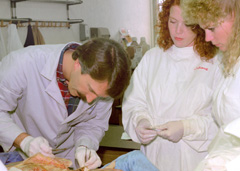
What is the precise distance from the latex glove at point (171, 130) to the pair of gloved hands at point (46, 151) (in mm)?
376

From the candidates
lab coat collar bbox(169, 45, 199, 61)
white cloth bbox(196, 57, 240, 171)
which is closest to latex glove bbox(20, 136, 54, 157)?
white cloth bbox(196, 57, 240, 171)

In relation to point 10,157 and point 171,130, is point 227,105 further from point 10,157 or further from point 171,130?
point 10,157

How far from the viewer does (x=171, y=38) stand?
183cm

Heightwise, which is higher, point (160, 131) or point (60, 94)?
point (60, 94)

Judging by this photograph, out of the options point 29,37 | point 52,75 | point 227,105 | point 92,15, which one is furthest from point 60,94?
point 92,15

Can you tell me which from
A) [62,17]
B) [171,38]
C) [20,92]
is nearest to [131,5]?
[62,17]

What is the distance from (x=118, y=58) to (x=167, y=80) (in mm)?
491

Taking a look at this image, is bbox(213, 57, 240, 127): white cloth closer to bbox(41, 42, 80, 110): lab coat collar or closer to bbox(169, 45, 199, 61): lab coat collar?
bbox(169, 45, 199, 61): lab coat collar

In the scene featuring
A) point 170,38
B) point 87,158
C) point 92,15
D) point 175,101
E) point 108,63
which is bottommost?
point 87,158

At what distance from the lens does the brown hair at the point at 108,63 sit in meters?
1.34

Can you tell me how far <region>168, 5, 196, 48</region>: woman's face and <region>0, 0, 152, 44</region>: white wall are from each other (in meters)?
1.99

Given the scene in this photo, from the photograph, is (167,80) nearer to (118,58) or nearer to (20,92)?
(118,58)

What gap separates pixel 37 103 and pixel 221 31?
102cm

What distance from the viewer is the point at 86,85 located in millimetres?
1434
